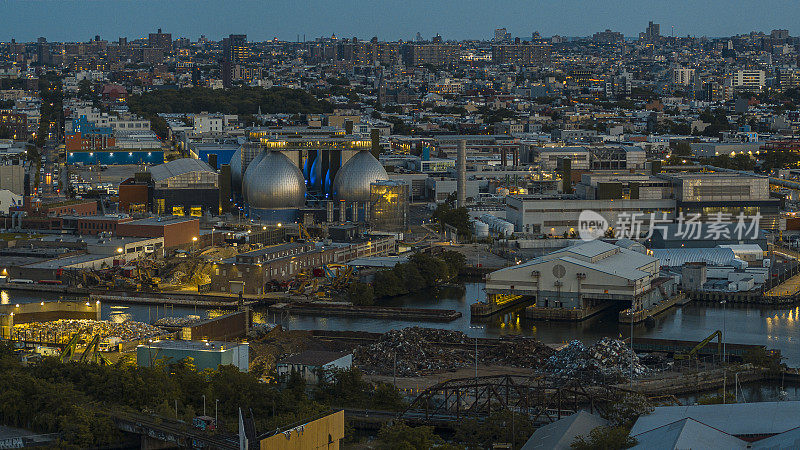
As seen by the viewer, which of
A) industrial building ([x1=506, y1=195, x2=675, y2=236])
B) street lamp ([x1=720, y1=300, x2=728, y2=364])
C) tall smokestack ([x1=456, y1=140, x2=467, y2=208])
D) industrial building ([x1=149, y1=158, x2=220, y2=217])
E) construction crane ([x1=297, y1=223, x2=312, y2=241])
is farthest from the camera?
tall smokestack ([x1=456, y1=140, x2=467, y2=208])

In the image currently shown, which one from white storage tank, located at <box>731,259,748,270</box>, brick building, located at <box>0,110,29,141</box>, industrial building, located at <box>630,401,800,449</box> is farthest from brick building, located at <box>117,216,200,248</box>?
brick building, located at <box>0,110,29,141</box>

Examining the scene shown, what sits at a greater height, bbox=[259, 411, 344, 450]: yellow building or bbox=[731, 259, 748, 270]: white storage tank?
bbox=[731, 259, 748, 270]: white storage tank

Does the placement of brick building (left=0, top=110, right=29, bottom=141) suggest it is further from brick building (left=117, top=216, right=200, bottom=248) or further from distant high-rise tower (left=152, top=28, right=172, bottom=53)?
distant high-rise tower (left=152, top=28, right=172, bottom=53)

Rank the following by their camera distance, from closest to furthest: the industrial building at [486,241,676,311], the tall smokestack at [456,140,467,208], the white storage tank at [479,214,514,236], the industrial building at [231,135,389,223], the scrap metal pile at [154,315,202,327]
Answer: the scrap metal pile at [154,315,202,327], the industrial building at [486,241,676,311], the white storage tank at [479,214,514,236], the industrial building at [231,135,389,223], the tall smokestack at [456,140,467,208]

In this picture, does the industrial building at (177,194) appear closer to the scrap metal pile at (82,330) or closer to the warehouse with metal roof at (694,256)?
the warehouse with metal roof at (694,256)

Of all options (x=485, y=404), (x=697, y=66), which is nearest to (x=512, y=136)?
(x=485, y=404)

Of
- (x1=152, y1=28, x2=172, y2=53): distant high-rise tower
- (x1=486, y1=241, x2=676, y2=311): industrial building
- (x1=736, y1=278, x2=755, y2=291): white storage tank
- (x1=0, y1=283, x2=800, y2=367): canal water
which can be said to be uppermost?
(x1=152, y1=28, x2=172, y2=53): distant high-rise tower

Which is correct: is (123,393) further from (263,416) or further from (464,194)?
(464,194)
